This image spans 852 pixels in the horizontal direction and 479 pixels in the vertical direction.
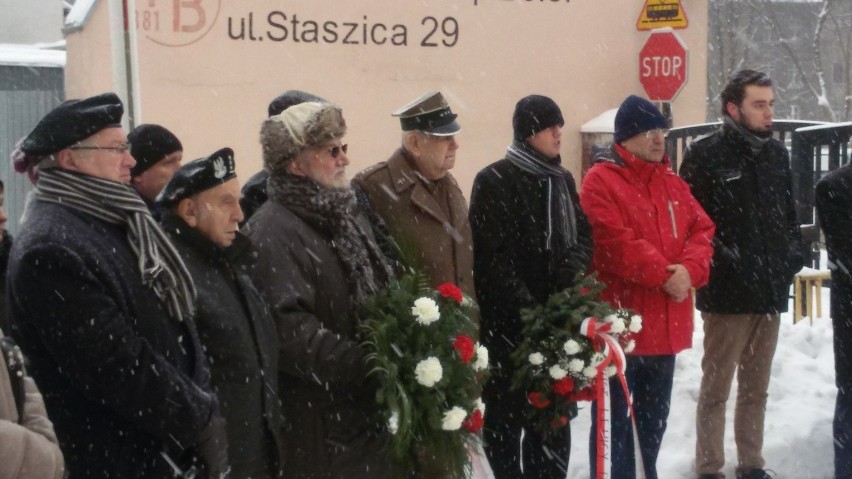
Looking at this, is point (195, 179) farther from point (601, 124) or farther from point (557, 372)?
point (601, 124)

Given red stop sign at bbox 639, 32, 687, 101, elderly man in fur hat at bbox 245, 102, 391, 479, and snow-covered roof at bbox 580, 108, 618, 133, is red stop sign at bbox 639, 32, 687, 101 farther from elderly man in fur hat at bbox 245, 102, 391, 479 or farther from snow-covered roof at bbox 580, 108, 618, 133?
elderly man in fur hat at bbox 245, 102, 391, 479

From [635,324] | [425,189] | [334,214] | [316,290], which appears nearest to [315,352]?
[316,290]

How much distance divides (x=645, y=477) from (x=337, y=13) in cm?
625

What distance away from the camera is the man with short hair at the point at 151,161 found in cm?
473

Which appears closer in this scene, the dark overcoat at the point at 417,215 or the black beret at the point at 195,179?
the black beret at the point at 195,179

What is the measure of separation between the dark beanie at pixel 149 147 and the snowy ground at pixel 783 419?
10.1 feet

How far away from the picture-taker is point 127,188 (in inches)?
135

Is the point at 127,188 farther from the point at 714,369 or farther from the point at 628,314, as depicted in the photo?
the point at 714,369

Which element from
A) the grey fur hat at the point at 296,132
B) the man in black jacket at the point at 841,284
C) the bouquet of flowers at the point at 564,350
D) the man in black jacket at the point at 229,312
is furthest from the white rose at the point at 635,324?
the man in black jacket at the point at 229,312

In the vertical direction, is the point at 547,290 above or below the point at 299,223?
below

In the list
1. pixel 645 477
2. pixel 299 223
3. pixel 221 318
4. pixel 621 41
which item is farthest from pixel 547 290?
pixel 621 41

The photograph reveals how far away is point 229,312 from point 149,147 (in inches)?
53.5

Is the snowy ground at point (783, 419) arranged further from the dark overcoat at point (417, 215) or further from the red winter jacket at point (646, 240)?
the dark overcoat at point (417, 215)

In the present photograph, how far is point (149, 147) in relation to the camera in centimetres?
475
